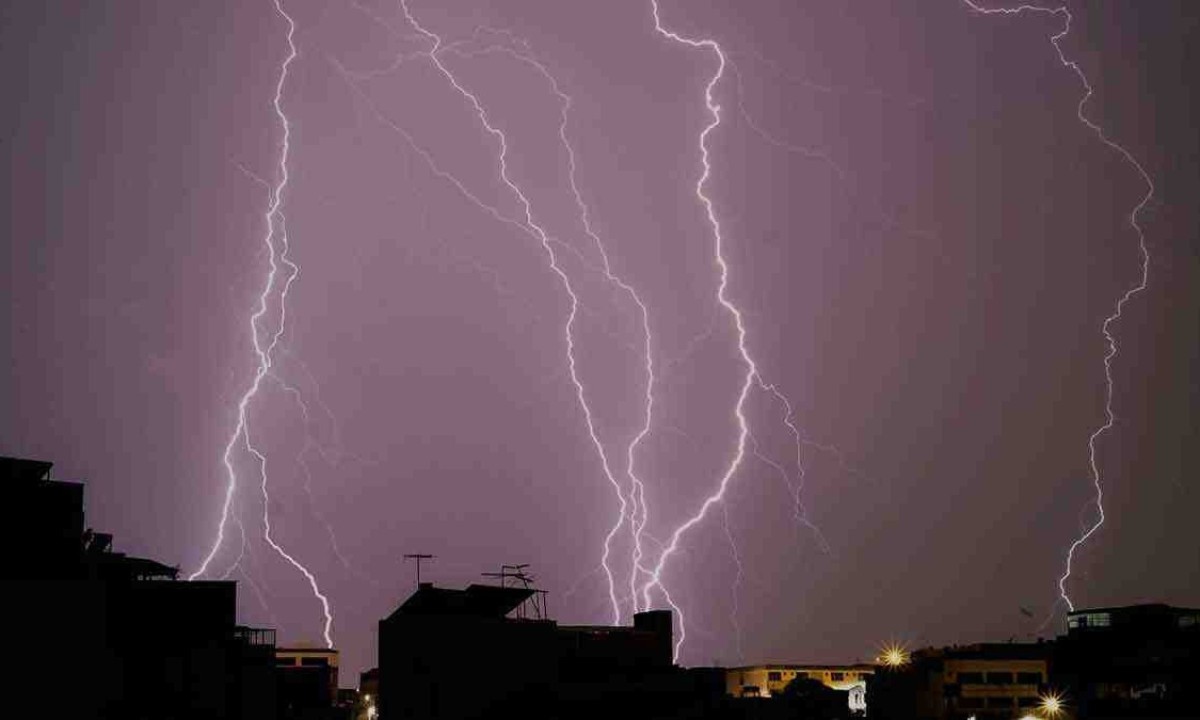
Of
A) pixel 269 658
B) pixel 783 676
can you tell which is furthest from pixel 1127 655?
pixel 269 658

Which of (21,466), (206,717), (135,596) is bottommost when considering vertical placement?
(206,717)

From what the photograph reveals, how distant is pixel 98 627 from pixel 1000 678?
3474 cm

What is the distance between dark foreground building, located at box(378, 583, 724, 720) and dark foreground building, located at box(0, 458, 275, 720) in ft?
9.14

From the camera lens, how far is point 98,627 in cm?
1695

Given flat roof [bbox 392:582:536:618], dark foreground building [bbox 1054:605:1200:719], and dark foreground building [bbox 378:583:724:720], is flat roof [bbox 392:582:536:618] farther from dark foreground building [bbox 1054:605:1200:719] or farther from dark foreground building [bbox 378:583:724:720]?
dark foreground building [bbox 1054:605:1200:719]

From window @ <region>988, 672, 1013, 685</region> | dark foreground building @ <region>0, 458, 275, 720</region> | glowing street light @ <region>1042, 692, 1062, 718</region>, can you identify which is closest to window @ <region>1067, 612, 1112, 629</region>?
window @ <region>988, 672, 1013, 685</region>

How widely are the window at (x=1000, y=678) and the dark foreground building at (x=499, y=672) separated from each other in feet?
72.3

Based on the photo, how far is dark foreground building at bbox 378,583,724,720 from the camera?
2148 cm

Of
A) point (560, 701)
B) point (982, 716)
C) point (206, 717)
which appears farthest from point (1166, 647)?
point (206, 717)

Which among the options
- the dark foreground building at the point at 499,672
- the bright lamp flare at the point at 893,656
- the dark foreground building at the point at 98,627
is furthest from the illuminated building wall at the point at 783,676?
the dark foreground building at the point at 98,627

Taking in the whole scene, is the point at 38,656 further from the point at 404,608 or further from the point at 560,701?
the point at 560,701

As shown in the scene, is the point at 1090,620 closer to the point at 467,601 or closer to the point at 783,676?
the point at 783,676

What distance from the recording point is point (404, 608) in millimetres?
22594

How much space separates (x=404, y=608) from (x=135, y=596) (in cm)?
487
